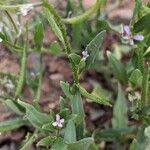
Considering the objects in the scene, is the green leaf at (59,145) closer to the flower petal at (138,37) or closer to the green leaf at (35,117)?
the green leaf at (35,117)

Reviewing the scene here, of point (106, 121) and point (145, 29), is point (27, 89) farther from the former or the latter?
point (145, 29)

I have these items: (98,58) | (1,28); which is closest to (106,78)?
(98,58)

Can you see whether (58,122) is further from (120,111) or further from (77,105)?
(120,111)

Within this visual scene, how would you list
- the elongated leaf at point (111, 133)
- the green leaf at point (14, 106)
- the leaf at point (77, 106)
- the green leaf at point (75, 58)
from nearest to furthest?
the green leaf at point (75, 58), the leaf at point (77, 106), the green leaf at point (14, 106), the elongated leaf at point (111, 133)

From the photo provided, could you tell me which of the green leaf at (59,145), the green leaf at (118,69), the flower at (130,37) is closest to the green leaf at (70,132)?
the green leaf at (59,145)

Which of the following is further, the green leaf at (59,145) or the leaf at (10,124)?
the leaf at (10,124)
